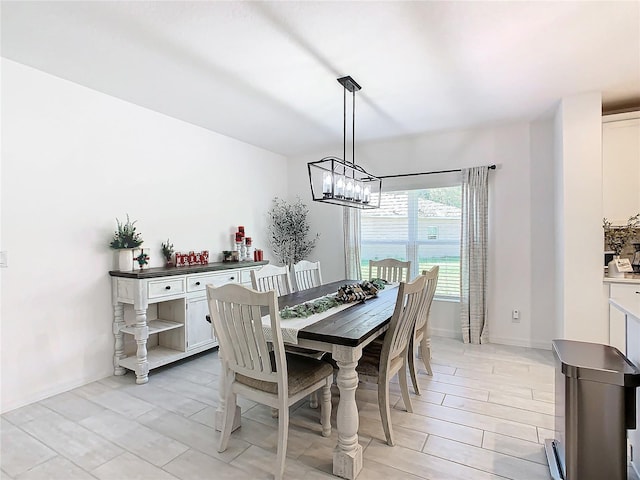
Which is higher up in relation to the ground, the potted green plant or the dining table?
the potted green plant

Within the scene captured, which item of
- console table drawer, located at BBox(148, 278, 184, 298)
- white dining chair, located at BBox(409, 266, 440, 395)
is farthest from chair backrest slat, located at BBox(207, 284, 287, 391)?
console table drawer, located at BBox(148, 278, 184, 298)

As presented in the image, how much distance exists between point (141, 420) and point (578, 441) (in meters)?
2.61

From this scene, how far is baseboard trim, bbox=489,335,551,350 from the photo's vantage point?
392cm

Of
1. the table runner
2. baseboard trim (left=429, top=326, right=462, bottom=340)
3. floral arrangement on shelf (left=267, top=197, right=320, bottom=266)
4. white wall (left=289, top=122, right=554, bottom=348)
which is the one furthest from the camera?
floral arrangement on shelf (left=267, top=197, right=320, bottom=266)

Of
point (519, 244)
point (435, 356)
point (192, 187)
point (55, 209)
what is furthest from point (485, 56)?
point (55, 209)

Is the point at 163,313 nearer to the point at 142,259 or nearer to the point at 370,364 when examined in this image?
the point at 142,259

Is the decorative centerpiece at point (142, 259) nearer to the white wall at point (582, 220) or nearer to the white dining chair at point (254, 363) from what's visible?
the white dining chair at point (254, 363)

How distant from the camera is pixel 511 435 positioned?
2.23 meters

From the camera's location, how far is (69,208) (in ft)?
9.61

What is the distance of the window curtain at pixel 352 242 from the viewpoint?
4.89 meters

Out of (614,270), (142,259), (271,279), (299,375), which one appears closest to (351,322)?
(299,375)

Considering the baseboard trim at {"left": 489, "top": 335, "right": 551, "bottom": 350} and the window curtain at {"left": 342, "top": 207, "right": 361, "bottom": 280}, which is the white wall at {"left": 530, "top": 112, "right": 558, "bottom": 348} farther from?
the window curtain at {"left": 342, "top": 207, "right": 361, "bottom": 280}

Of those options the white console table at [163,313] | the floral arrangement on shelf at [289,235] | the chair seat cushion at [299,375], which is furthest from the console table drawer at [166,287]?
the floral arrangement on shelf at [289,235]

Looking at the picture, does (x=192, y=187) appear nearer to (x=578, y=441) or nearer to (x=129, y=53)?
(x=129, y=53)
